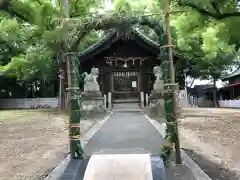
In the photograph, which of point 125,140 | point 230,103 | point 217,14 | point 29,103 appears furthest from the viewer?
point 29,103

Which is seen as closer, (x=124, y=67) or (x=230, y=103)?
(x=124, y=67)

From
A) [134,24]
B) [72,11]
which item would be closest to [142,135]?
[134,24]

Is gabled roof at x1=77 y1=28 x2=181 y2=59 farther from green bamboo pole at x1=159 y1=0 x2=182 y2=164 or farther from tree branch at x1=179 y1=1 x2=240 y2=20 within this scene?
green bamboo pole at x1=159 y1=0 x2=182 y2=164

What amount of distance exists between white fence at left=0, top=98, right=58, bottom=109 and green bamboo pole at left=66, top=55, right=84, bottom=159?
2830cm

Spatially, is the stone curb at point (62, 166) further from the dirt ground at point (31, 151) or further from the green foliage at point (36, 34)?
the green foliage at point (36, 34)

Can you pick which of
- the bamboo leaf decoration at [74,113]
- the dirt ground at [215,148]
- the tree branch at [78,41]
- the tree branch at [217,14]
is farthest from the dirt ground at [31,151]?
the tree branch at [217,14]

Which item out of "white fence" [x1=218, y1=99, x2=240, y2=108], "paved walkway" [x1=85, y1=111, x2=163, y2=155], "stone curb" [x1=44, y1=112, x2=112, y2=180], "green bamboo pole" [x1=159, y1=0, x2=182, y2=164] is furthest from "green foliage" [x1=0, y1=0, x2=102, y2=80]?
"white fence" [x1=218, y1=99, x2=240, y2=108]

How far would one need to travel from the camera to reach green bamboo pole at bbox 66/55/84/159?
625 cm

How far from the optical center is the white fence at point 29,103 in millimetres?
34625

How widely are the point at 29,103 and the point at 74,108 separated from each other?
98.2 ft

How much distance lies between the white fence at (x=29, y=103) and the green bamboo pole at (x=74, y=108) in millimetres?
28304

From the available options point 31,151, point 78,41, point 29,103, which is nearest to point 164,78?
point 78,41

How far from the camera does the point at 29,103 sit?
3512cm

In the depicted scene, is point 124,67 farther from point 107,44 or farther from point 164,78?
point 164,78
